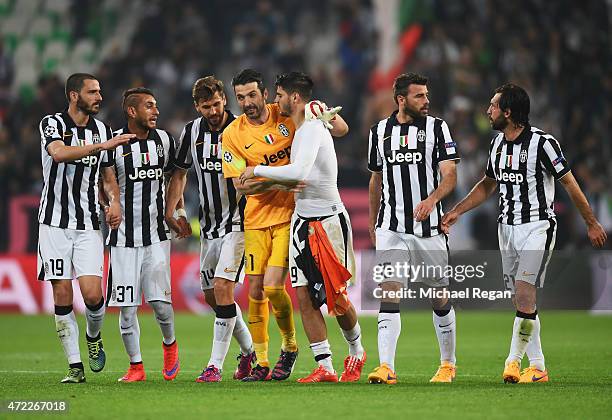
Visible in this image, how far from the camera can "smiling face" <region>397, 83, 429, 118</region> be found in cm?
817

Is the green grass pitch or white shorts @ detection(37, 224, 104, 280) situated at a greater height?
white shorts @ detection(37, 224, 104, 280)

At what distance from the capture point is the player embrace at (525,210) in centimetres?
816

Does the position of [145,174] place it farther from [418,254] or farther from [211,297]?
[418,254]

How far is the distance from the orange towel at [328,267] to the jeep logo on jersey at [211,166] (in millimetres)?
1138

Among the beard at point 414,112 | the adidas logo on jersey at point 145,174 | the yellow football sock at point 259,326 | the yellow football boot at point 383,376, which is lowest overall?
the yellow football boot at point 383,376

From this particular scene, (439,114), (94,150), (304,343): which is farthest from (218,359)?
(439,114)

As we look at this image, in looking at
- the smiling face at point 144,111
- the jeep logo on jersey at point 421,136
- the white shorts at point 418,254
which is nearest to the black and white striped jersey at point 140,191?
the smiling face at point 144,111

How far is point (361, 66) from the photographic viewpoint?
68.5ft

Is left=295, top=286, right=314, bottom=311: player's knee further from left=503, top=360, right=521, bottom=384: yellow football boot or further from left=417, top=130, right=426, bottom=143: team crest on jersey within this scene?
left=503, top=360, right=521, bottom=384: yellow football boot

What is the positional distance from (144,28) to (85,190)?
44.1ft

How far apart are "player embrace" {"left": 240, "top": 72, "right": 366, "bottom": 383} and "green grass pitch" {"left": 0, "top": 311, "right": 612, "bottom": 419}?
0.47m

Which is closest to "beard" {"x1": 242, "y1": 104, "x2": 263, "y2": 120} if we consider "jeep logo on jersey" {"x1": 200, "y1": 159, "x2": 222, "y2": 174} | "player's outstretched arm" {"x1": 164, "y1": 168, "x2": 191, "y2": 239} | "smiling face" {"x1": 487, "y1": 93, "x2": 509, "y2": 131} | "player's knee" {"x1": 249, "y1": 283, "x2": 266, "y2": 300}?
"jeep logo on jersey" {"x1": 200, "y1": 159, "x2": 222, "y2": 174}

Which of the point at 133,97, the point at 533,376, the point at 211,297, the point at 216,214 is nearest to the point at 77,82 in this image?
the point at 133,97

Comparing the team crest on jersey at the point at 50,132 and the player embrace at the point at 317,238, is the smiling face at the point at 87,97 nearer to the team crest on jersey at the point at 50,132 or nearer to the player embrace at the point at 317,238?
the team crest on jersey at the point at 50,132
